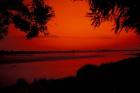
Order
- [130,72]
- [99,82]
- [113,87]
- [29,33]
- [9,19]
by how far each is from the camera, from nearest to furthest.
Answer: [113,87] < [99,82] < [130,72] < [9,19] < [29,33]

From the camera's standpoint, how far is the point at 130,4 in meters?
13.1

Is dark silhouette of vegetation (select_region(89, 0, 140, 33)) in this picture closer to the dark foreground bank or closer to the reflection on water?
the dark foreground bank

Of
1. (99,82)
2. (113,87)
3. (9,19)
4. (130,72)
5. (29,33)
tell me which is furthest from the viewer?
(29,33)

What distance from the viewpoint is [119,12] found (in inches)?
577

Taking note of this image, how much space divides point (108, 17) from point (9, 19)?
17.5ft

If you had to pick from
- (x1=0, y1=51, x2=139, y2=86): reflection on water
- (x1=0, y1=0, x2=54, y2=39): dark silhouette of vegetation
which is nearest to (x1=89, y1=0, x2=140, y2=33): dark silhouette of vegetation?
(x1=0, y1=0, x2=54, y2=39): dark silhouette of vegetation

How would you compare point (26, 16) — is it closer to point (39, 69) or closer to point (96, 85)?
point (96, 85)

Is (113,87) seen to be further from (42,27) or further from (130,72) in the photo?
(42,27)

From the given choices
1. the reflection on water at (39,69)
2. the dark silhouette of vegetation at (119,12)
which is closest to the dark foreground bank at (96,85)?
the dark silhouette of vegetation at (119,12)

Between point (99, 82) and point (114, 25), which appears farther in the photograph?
point (114, 25)

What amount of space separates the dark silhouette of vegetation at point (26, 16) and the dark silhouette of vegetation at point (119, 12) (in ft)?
8.27

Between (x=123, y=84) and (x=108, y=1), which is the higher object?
(x=108, y=1)

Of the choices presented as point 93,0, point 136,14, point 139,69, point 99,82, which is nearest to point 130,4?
point 136,14

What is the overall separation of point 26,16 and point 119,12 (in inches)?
198
